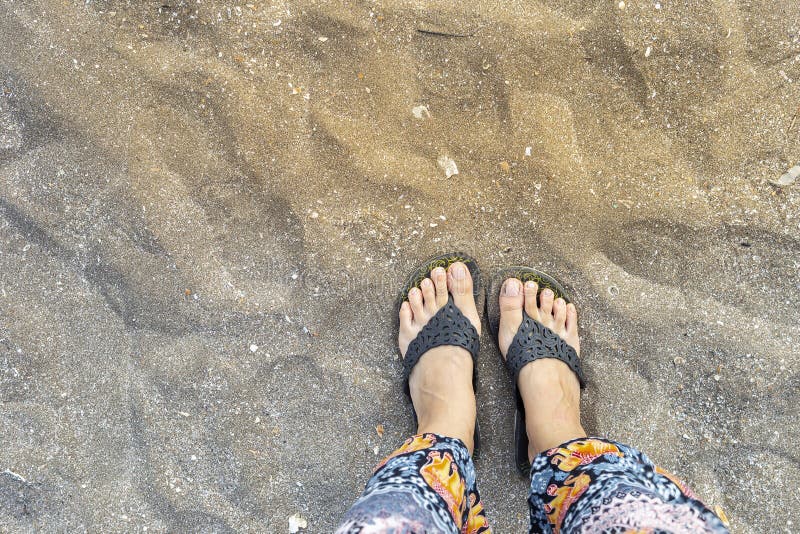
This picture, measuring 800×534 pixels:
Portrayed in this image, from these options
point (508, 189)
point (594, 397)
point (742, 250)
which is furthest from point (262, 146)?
point (742, 250)

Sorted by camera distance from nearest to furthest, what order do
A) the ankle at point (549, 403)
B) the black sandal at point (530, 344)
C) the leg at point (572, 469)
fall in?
1. the leg at point (572, 469)
2. the ankle at point (549, 403)
3. the black sandal at point (530, 344)

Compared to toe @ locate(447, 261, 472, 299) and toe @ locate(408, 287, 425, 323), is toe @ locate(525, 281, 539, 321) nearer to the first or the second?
toe @ locate(447, 261, 472, 299)

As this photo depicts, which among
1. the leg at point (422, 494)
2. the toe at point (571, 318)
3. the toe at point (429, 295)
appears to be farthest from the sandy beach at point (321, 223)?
the leg at point (422, 494)

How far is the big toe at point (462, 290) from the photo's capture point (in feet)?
5.65

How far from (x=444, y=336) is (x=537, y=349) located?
0.32 meters

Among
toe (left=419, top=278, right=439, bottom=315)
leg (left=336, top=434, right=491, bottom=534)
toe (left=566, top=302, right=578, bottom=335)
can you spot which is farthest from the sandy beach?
leg (left=336, top=434, right=491, bottom=534)

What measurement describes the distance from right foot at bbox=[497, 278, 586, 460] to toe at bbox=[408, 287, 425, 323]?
0.94 ft

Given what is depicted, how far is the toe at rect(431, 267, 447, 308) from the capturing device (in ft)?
5.67

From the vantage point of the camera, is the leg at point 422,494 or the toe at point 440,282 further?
the toe at point 440,282

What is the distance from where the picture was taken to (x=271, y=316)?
1.70m

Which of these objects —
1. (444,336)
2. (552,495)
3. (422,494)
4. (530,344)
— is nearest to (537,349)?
(530,344)

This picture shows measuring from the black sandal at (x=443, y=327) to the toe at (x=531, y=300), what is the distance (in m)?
0.16

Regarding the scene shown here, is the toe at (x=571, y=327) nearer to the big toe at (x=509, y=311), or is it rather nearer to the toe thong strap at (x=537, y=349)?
the toe thong strap at (x=537, y=349)

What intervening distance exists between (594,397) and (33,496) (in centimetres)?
190
